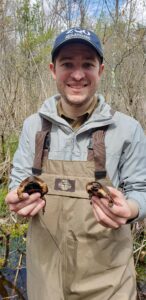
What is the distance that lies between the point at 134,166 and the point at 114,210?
0.38 metres

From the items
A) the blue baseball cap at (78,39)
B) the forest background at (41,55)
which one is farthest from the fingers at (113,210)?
the forest background at (41,55)

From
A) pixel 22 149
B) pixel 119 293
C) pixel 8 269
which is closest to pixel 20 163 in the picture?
pixel 22 149

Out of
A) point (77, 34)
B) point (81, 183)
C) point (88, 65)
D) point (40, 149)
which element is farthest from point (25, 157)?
point (77, 34)

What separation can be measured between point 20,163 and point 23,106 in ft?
11.8

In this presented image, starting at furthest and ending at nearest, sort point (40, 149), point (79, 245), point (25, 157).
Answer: point (25, 157)
point (40, 149)
point (79, 245)

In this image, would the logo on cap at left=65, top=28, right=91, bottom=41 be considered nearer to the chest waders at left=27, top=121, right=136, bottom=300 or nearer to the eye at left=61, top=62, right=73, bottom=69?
the eye at left=61, top=62, right=73, bottom=69

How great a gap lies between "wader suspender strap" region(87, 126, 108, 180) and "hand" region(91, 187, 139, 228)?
0.25m

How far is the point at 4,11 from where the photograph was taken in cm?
479

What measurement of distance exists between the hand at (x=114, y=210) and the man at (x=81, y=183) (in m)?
0.14

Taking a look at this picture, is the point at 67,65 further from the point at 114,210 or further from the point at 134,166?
the point at 114,210

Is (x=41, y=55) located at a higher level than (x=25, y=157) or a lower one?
higher

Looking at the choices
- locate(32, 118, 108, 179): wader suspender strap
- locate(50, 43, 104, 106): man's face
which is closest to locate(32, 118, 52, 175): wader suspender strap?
locate(32, 118, 108, 179): wader suspender strap

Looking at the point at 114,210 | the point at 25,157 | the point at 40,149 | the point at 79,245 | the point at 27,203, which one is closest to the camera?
the point at 114,210

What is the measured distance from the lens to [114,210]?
1.34 meters
